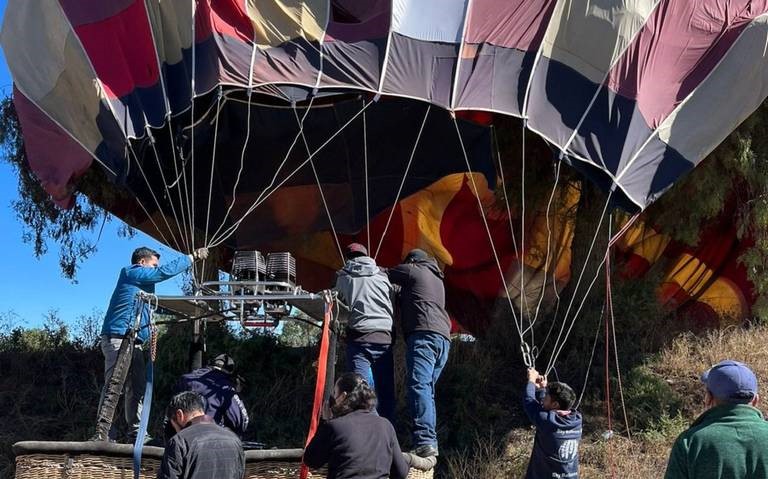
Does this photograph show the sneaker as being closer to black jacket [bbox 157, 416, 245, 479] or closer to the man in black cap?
black jacket [bbox 157, 416, 245, 479]

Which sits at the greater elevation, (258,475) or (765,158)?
(765,158)

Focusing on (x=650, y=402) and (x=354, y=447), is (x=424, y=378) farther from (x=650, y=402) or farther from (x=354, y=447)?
(x=650, y=402)

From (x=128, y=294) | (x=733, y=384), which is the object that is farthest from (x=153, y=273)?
(x=733, y=384)

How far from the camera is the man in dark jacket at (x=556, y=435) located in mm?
5539

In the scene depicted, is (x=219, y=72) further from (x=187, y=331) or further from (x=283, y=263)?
(x=187, y=331)

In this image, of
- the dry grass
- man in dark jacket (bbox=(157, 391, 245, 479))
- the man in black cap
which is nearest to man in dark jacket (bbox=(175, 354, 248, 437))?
man in dark jacket (bbox=(157, 391, 245, 479))

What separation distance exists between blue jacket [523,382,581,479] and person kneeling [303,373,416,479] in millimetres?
1505

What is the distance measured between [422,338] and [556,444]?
153cm

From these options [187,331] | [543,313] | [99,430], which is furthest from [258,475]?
[543,313]

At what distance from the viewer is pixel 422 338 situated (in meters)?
6.71

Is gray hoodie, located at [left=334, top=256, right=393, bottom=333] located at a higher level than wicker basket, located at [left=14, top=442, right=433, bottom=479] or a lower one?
higher

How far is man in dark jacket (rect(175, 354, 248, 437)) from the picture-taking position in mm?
5832

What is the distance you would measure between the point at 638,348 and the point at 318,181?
429 centimetres

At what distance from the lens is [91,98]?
7.93 m
